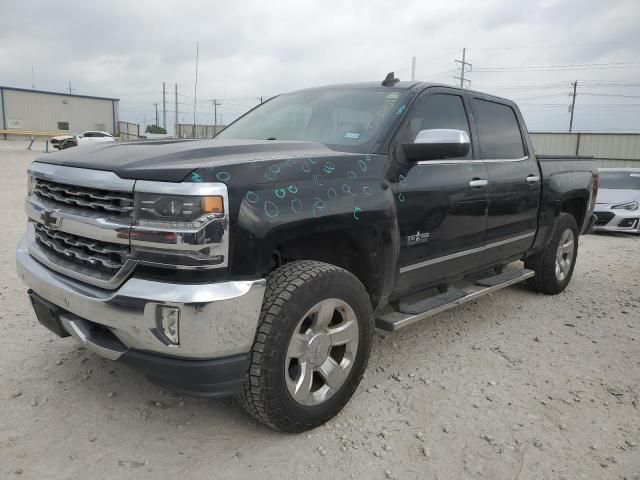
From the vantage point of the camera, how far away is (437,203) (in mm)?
3334

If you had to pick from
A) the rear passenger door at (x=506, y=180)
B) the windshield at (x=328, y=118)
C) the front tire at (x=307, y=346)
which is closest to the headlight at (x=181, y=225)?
A: the front tire at (x=307, y=346)

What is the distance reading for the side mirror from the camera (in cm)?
301

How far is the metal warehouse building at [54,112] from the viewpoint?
4866 cm

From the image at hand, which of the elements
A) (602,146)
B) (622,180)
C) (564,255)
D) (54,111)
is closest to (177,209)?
(564,255)

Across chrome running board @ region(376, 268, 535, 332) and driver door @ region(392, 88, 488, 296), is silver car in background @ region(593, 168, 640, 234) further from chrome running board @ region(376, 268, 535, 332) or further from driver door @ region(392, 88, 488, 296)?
driver door @ region(392, 88, 488, 296)

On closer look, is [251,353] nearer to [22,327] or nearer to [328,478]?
[328,478]

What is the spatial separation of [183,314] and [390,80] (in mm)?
2367

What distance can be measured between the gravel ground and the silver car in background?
21.8 feet

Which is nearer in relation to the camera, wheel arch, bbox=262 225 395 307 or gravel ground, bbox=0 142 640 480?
gravel ground, bbox=0 142 640 480

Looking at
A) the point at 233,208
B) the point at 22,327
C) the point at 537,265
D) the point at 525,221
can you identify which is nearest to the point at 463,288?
the point at 525,221

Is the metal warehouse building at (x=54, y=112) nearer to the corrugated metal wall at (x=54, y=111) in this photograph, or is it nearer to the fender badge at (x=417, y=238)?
the corrugated metal wall at (x=54, y=111)

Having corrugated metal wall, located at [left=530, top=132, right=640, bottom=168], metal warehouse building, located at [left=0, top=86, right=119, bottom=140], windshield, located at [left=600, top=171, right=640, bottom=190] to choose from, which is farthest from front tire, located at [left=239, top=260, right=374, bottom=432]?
metal warehouse building, located at [left=0, top=86, right=119, bottom=140]

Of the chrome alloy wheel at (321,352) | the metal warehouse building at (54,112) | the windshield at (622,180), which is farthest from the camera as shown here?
the metal warehouse building at (54,112)

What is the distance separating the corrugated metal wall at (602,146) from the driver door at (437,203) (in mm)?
21559
